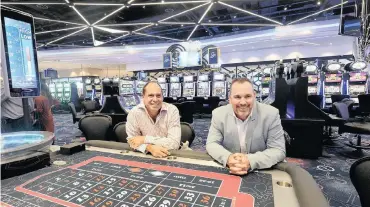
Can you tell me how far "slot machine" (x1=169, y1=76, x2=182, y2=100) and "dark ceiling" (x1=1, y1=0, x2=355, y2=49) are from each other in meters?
2.29

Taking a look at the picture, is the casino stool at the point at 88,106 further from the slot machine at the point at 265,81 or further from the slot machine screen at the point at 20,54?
the slot machine screen at the point at 20,54

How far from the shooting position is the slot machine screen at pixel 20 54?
1.21 metres

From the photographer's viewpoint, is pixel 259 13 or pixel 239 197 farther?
pixel 259 13

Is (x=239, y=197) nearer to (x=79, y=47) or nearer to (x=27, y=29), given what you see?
(x=27, y=29)

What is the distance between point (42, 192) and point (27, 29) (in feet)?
3.09

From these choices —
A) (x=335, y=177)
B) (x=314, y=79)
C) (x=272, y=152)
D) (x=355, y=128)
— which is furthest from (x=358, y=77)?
(x=272, y=152)

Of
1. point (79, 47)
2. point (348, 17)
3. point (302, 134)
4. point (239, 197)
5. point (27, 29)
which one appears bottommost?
point (302, 134)

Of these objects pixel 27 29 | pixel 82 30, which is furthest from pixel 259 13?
pixel 27 29

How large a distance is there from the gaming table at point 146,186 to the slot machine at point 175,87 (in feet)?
32.5

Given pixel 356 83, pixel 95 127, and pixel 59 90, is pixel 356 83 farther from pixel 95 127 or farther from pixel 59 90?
pixel 59 90

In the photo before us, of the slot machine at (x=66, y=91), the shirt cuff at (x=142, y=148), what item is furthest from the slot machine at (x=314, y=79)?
the slot machine at (x=66, y=91)

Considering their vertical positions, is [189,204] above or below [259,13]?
below

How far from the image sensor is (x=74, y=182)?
1.18 metres

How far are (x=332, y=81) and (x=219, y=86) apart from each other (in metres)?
4.43
